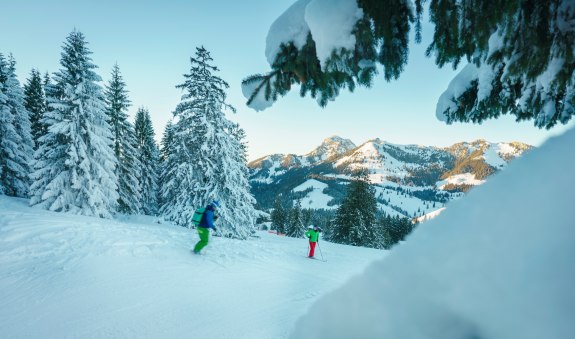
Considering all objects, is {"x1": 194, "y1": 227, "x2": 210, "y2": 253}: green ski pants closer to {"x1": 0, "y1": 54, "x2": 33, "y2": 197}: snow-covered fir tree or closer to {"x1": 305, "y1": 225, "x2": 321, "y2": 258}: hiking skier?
{"x1": 305, "y1": 225, "x2": 321, "y2": 258}: hiking skier

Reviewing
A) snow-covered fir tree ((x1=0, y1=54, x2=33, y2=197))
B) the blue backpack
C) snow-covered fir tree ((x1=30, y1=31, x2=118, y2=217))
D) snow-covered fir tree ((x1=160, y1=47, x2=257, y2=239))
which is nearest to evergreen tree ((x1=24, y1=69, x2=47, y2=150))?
snow-covered fir tree ((x1=0, y1=54, x2=33, y2=197))

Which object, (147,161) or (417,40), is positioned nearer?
(417,40)

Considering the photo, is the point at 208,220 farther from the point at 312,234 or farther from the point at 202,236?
the point at 312,234

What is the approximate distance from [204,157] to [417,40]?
593 inches

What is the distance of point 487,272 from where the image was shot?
22.3 inches

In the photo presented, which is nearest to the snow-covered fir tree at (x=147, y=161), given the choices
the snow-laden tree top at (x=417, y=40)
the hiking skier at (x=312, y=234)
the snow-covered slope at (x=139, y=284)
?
the snow-covered slope at (x=139, y=284)

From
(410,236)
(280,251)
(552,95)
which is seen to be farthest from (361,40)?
(280,251)

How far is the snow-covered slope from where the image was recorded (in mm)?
4750

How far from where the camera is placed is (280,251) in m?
11.4

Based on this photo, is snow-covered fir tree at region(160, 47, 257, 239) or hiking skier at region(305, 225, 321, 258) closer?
hiking skier at region(305, 225, 321, 258)

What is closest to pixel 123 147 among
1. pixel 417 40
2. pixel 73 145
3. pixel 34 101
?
pixel 73 145

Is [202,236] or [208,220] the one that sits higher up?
[208,220]

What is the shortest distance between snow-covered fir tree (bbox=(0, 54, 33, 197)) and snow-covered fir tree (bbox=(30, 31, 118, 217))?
7.03 metres

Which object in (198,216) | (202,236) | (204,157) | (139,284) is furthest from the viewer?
(204,157)
